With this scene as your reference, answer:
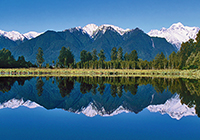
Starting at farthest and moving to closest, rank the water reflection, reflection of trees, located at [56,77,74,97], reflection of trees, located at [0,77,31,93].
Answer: reflection of trees, located at [0,77,31,93], reflection of trees, located at [56,77,74,97], the water reflection

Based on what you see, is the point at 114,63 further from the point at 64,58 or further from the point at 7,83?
the point at 7,83

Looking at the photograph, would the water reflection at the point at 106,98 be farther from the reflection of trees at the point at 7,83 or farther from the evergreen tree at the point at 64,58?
the evergreen tree at the point at 64,58

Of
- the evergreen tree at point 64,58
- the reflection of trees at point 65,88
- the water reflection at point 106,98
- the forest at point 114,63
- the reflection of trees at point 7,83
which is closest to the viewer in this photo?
the water reflection at point 106,98

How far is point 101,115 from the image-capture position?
13234 mm

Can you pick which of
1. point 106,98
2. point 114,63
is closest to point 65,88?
point 106,98

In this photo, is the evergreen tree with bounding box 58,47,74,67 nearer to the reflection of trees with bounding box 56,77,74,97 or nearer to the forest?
the forest

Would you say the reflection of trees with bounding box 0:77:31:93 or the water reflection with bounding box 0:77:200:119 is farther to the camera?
the reflection of trees with bounding box 0:77:31:93

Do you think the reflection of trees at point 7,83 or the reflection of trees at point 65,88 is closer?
the reflection of trees at point 65,88

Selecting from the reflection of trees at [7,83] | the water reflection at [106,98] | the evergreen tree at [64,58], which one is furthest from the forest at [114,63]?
the water reflection at [106,98]

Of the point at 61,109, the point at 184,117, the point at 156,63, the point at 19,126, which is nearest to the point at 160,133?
the point at 184,117

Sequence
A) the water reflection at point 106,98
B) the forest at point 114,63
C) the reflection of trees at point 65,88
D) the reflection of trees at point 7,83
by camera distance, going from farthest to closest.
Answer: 1. the forest at point 114,63
2. the reflection of trees at point 7,83
3. the reflection of trees at point 65,88
4. the water reflection at point 106,98

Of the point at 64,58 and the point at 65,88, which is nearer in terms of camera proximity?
the point at 65,88

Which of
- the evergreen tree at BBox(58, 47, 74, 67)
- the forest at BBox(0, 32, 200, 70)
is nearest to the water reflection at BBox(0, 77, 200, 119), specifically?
the forest at BBox(0, 32, 200, 70)

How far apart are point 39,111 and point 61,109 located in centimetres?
152
